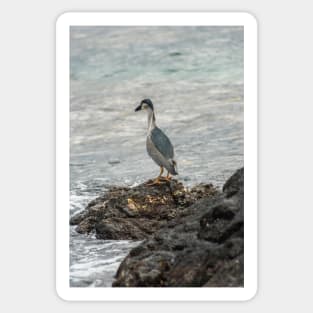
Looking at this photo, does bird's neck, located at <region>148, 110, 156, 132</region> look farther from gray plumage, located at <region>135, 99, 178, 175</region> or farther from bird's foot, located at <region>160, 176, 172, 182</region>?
bird's foot, located at <region>160, 176, 172, 182</region>

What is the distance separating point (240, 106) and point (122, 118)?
33.3 inches

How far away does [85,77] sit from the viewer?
6.04m

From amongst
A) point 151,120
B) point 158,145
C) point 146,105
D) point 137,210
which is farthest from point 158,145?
point 137,210

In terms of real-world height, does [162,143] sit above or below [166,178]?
above

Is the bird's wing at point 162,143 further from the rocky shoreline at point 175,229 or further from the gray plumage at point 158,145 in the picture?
the rocky shoreline at point 175,229

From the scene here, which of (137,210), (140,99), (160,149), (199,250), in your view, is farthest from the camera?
(137,210)

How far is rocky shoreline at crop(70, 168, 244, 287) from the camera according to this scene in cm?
546

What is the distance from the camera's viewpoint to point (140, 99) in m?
6.02

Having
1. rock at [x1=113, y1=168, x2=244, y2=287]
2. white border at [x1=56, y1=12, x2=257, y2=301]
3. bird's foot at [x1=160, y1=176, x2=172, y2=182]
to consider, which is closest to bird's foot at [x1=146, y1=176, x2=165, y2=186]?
bird's foot at [x1=160, y1=176, x2=172, y2=182]

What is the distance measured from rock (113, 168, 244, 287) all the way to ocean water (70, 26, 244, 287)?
19 centimetres
